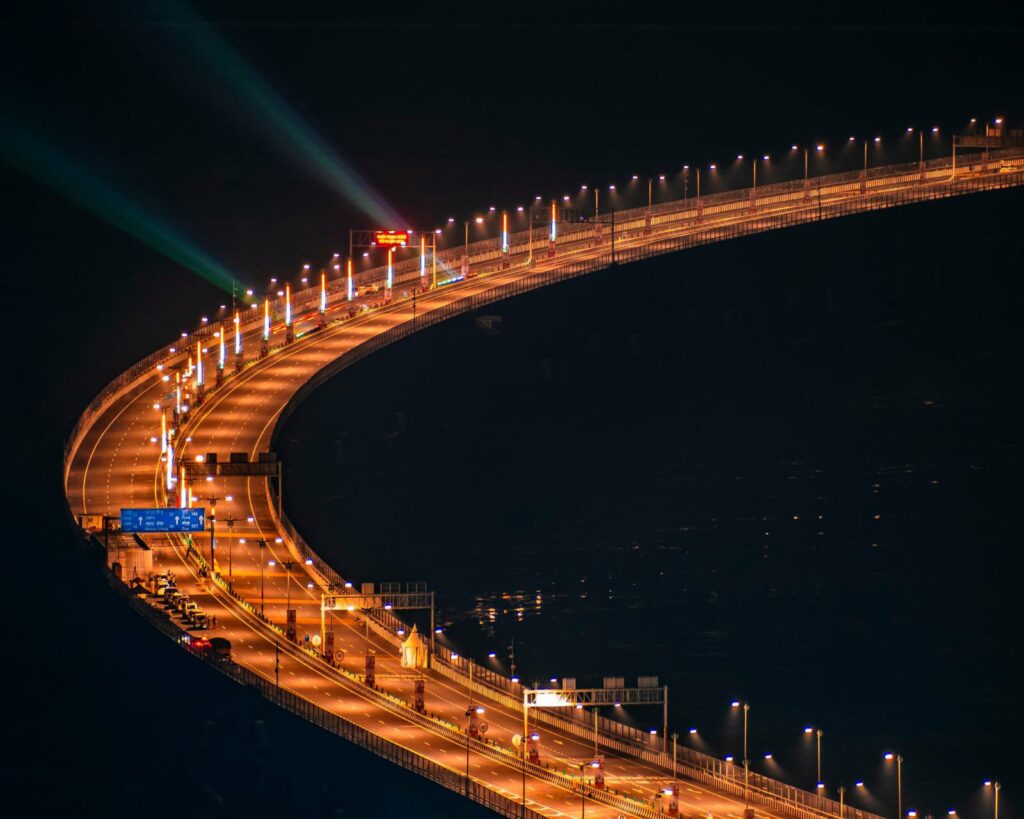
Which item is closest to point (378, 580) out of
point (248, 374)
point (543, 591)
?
point (543, 591)

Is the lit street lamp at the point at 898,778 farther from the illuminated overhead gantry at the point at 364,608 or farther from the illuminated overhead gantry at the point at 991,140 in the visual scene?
the illuminated overhead gantry at the point at 991,140

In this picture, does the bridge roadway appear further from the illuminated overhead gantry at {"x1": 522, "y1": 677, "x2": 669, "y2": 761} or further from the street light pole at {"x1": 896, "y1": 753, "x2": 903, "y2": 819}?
the street light pole at {"x1": 896, "y1": 753, "x2": 903, "y2": 819}

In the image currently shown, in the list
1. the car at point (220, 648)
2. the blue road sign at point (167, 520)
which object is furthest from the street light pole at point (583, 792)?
the blue road sign at point (167, 520)

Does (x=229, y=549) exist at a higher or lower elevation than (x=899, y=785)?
higher

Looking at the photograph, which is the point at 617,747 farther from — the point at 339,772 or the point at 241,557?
the point at 241,557

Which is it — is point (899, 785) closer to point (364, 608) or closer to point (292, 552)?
point (364, 608)

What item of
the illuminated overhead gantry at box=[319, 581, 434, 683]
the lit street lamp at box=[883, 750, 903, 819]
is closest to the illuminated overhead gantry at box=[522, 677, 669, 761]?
the illuminated overhead gantry at box=[319, 581, 434, 683]

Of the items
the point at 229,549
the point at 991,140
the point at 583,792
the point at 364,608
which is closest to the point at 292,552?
the point at 229,549
